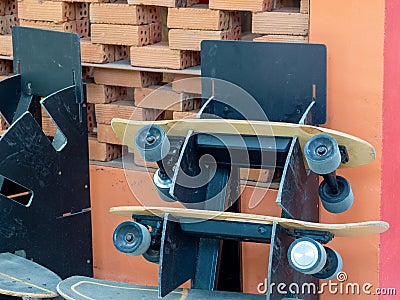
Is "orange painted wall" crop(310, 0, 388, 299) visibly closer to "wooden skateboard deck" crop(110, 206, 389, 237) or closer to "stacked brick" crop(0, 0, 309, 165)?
"stacked brick" crop(0, 0, 309, 165)

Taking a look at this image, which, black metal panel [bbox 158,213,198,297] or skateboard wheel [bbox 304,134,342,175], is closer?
skateboard wheel [bbox 304,134,342,175]

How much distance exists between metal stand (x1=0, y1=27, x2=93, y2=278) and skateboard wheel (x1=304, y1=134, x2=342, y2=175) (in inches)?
59.9

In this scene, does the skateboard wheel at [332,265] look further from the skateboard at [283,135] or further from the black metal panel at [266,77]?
the black metal panel at [266,77]

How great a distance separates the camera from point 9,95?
185 inches

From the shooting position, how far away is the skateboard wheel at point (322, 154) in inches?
129

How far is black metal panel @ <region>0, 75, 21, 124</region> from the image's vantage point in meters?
4.66

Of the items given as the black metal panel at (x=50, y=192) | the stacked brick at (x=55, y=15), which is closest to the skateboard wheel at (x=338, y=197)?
the black metal panel at (x=50, y=192)

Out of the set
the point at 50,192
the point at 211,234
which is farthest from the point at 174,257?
the point at 50,192

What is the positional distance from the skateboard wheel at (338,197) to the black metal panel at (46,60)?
1433mm

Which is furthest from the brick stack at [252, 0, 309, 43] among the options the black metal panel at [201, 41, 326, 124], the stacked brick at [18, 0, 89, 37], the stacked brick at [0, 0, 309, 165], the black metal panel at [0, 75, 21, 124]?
the black metal panel at [0, 75, 21, 124]

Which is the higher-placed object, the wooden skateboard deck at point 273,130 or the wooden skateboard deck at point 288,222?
the wooden skateboard deck at point 273,130

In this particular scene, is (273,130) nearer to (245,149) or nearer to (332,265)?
(245,149)

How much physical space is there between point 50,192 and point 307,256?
1.65 m

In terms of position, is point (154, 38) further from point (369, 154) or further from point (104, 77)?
point (369, 154)
